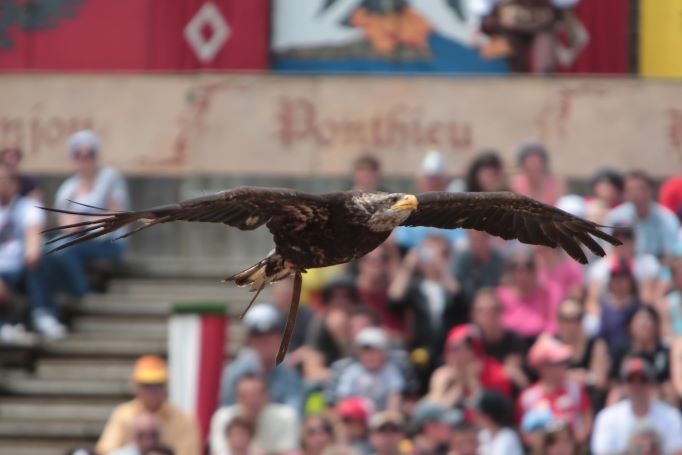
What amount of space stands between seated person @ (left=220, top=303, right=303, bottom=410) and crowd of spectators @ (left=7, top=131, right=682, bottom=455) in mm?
14

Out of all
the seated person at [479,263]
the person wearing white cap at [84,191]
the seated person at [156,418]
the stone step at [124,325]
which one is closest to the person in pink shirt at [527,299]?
the seated person at [479,263]

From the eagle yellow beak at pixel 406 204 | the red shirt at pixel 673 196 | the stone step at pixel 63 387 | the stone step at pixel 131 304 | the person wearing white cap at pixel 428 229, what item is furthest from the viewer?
the stone step at pixel 131 304

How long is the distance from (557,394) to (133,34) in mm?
10178

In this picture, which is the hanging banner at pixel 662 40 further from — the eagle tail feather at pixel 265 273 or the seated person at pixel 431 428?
the eagle tail feather at pixel 265 273

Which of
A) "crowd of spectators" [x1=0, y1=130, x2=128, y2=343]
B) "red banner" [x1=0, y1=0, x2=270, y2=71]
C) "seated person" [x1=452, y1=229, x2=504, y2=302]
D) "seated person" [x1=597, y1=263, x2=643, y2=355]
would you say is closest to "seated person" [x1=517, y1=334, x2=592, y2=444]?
"seated person" [x1=597, y1=263, x2=643, y2=355]

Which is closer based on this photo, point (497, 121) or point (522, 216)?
point (522, 216)

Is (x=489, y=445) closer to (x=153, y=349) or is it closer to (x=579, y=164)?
(x=153, y=349)

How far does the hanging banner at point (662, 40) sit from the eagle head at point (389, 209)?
454 inches

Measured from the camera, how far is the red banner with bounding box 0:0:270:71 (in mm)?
22516

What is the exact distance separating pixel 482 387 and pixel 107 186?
4.58 metres

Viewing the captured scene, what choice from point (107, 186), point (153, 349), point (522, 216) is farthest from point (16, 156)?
point (522, 216)

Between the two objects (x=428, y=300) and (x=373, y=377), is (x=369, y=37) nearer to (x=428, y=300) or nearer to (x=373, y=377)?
(x=428, y=300)

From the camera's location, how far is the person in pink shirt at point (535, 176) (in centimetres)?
1658

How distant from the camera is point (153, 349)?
16.9m
